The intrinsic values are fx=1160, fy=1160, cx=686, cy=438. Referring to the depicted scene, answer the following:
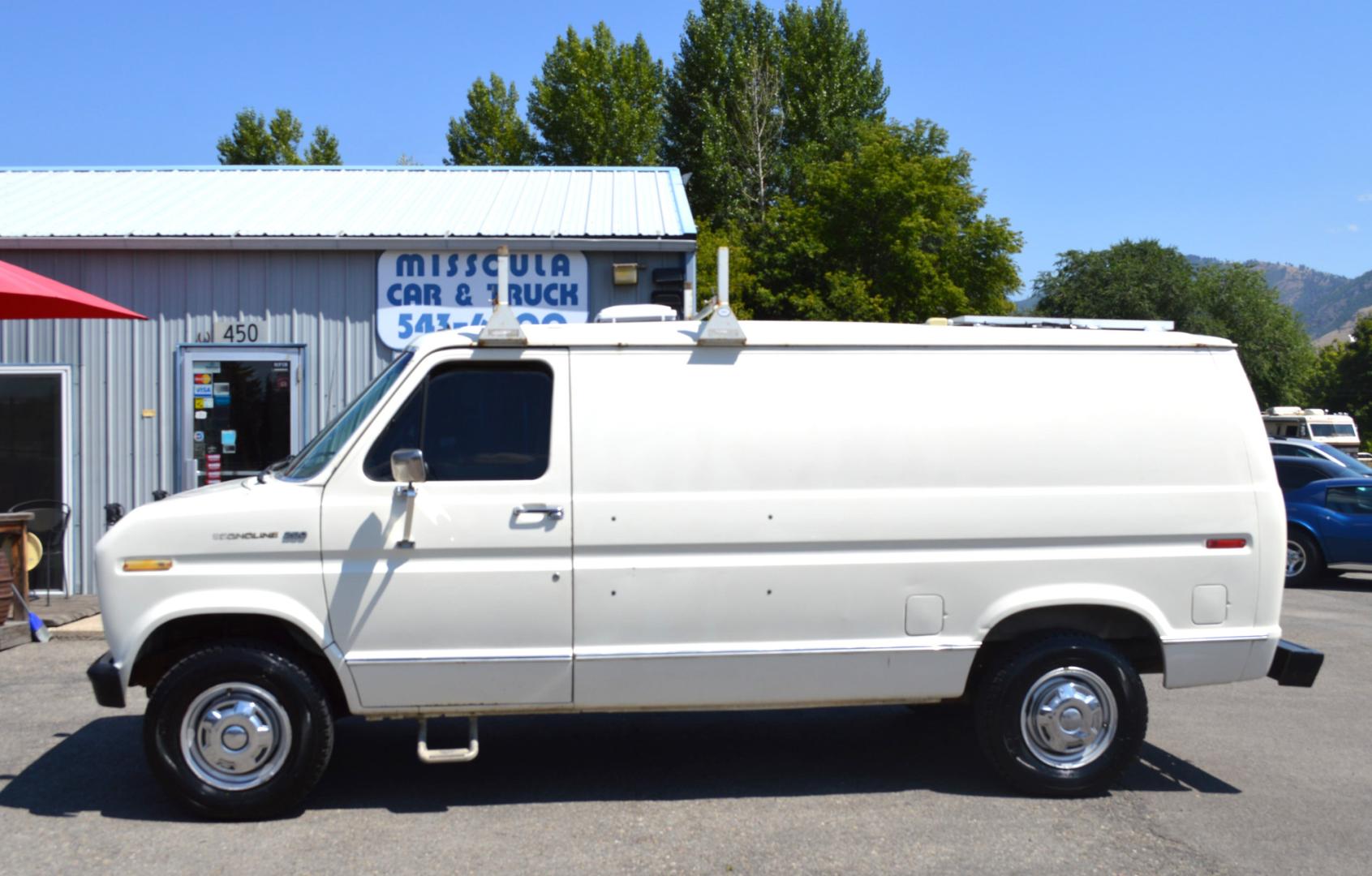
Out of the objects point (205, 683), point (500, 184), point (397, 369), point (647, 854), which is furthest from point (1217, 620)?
point (500, 184)

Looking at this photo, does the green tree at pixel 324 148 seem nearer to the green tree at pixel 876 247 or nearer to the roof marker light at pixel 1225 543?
the green tree at pixel 876 247

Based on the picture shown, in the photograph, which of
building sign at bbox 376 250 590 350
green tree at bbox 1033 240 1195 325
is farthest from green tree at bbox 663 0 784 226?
building sign at bbox 376 250 590 350

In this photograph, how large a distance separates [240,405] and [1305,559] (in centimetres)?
1239

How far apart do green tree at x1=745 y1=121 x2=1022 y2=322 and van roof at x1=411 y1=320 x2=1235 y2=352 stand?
35101 mm

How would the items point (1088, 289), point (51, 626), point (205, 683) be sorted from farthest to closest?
point (1088, 289), point (51, 626), point (205, 683)

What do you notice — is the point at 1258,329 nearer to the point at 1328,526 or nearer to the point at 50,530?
the point at 1328,526

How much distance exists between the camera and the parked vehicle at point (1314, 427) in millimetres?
39312

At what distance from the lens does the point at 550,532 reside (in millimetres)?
5168

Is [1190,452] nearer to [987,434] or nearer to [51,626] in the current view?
[987,434]

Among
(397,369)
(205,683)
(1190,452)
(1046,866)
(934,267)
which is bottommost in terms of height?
(1046,866)

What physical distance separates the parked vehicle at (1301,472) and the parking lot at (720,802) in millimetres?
8164

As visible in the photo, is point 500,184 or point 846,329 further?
point 500,184

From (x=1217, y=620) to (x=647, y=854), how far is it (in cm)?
294

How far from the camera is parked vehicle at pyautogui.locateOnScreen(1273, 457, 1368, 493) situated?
14.6 metres
